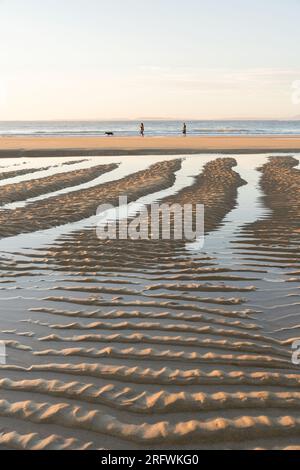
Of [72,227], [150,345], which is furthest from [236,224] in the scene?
[150,345]

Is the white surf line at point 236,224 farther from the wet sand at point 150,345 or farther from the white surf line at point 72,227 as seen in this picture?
the white surf line at point 72,227

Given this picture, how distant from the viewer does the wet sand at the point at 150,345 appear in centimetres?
404

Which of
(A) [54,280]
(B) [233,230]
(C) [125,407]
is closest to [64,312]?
(A) [54,280]

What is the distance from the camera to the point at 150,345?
5520mm

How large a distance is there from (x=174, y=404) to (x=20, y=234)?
764 centimetres

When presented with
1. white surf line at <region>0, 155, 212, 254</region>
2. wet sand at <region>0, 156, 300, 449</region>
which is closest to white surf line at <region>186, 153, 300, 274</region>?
wet sand at <region>0, 156, 300, 449</region>

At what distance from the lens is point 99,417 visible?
4.16 m

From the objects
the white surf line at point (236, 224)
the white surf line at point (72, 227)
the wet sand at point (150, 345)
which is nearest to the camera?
the wet sand at point (150, 345)

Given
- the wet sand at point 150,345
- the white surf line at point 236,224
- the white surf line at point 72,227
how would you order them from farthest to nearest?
the white surf line at point 72,227
the white surf line at point 236,224
the wet sand at point 150,345

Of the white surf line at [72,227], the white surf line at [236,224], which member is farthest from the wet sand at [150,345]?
the white surf line at [72,227]

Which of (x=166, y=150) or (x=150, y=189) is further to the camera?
(x=166, y=150)

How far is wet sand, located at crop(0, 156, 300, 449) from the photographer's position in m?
4.04
